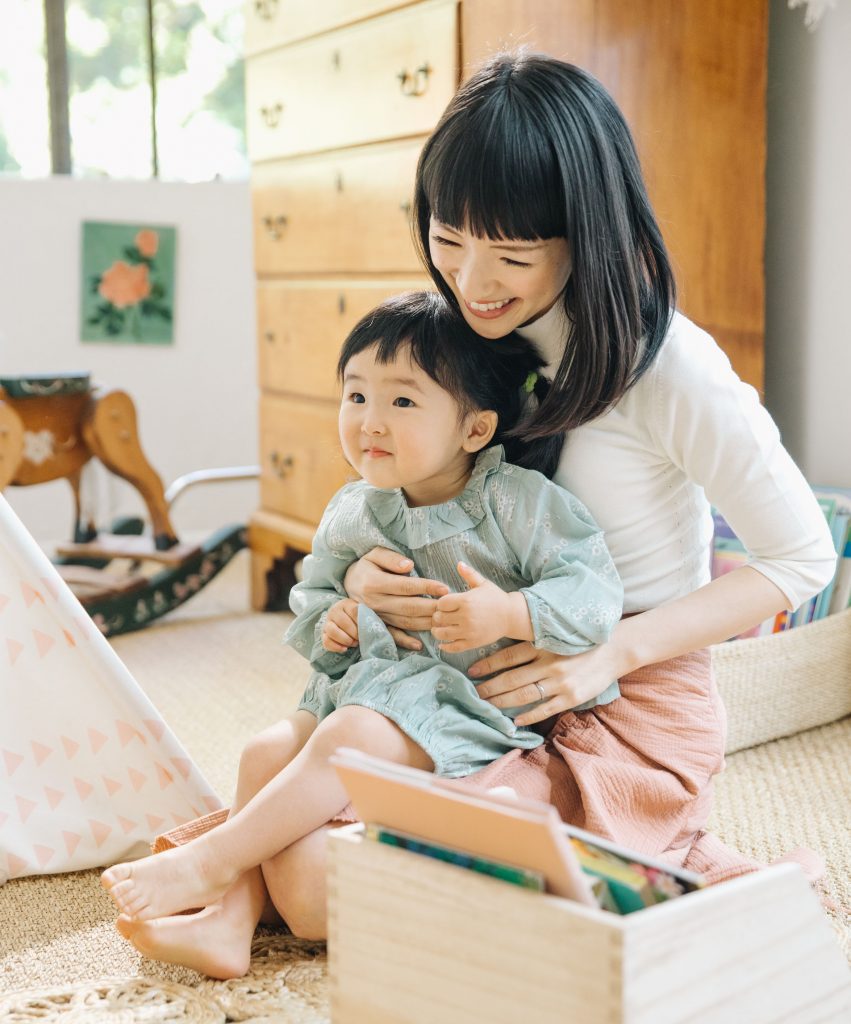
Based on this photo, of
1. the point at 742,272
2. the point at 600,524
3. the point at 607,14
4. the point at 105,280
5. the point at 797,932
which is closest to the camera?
the point at 797,932

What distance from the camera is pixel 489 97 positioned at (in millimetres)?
1100

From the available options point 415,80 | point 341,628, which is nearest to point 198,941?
point 341,628

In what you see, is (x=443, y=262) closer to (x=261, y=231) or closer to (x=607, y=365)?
(x=607, y=365)

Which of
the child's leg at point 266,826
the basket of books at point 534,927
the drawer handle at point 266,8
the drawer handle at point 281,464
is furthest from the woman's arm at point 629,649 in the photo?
the drawer handle at point 266,8

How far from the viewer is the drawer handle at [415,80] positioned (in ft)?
6.24

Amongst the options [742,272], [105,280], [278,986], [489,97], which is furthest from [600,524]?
[105,280]

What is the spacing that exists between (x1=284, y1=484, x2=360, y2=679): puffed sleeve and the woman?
0.11 ft

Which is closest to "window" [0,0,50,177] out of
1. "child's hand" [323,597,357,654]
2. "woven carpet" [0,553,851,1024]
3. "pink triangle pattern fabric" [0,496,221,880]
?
"woven carpet" [0,553,851,1024]

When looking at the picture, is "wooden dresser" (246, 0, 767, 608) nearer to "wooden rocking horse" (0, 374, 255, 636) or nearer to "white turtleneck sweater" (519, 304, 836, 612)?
"wooden rocking horse" (0, 374, 255, 636)

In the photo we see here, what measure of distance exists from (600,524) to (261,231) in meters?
1.57

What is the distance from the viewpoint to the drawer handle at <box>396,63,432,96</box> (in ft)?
6.24

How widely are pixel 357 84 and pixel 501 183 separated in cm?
114

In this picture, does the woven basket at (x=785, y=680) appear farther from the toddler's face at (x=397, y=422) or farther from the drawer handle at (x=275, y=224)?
the drawer handle at (x=275, y=224)

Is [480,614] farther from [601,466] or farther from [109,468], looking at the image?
[109,468]
